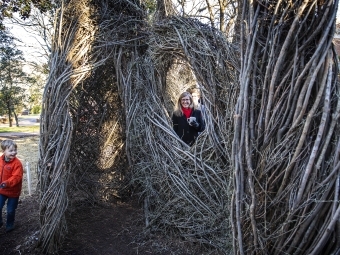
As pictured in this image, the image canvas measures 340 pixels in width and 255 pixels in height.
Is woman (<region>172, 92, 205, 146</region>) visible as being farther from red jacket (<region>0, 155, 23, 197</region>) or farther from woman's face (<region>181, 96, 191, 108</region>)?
red jacket (<region>0, 155, 23, 197</region>)

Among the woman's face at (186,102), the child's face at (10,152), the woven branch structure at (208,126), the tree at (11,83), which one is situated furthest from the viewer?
the tree at (11,83)

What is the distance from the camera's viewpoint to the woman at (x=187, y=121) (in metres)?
4.22

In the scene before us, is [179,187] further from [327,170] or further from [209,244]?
[327,170]

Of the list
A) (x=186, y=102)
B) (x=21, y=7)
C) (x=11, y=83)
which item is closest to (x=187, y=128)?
(x=186, y=102)

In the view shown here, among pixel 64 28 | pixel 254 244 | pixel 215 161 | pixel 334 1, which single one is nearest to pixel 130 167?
pixel 215 161

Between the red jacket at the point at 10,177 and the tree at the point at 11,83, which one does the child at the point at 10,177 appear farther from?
the tree at the point at 11,83

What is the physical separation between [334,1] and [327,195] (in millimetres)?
1237

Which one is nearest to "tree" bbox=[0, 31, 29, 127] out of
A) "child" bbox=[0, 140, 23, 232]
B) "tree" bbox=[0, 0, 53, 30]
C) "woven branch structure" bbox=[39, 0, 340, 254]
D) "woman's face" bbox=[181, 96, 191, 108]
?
"tree" bbox=[0, 0, 53, 30]

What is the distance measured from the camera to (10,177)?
12.3 feet

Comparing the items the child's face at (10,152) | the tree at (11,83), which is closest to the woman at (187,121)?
the child's face at (10,152)

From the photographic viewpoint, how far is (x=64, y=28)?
3.58 m

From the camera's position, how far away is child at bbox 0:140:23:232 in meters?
3.71

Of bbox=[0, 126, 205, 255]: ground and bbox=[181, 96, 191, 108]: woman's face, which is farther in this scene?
bbox=[181, 96, 191, 108]: woman's face

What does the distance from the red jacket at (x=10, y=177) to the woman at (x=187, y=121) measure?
217 cm
